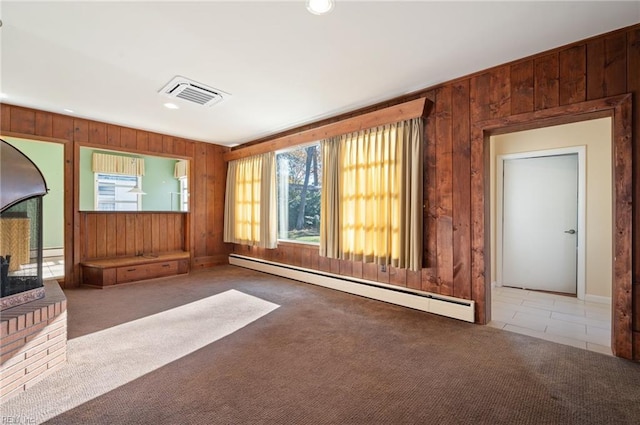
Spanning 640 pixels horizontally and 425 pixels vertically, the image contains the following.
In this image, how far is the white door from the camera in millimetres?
3934

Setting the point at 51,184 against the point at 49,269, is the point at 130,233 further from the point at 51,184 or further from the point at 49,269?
the point at 51,184

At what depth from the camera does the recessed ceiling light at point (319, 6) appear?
1872 mm

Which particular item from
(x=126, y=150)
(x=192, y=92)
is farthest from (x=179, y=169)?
(x=192, y=92)

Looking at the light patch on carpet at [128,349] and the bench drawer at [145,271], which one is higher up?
the bench drawer at [145,271]

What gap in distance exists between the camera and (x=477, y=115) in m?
2.88

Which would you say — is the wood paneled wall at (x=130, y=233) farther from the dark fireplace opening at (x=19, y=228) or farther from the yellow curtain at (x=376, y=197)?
the yellow curtain at (x=376, y=197)

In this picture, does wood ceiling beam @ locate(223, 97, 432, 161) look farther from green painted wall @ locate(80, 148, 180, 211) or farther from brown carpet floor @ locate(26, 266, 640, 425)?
green painted wall @ locate(80, 148, 180, 211)

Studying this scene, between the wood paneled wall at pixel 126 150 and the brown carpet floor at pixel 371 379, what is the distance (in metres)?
1.89

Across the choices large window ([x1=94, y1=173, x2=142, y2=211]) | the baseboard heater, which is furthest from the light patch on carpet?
large window ([x1=94, y1=173, x2=142, y2=211])

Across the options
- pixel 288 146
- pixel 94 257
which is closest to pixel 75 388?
pixel 94 257

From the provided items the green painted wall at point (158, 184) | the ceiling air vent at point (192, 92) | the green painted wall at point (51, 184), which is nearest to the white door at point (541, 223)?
the ceiling air vent at point (192, 92)

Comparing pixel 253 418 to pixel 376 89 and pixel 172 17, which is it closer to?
pixel 172 17

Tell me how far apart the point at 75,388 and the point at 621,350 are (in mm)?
3769

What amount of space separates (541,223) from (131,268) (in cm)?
600
